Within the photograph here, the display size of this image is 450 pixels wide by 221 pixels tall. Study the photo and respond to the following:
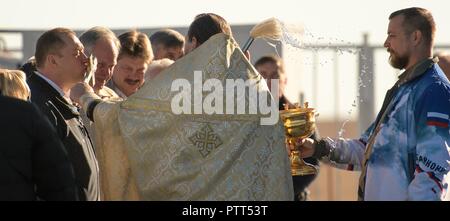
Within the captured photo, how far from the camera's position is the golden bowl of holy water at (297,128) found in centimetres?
872

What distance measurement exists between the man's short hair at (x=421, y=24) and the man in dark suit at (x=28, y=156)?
8.09 feet

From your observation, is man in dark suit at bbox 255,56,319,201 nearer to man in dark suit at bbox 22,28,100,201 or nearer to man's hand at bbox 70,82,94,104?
man's hand at bbox 70,82,94,104

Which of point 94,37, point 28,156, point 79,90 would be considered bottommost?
point 28,156

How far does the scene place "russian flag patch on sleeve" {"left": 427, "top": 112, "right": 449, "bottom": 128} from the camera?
26.9 ft

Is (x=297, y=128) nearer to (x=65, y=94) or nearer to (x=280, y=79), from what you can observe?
(x=65, y=94)

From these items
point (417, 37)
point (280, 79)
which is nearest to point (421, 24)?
point (417, 37)

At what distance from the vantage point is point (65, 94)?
833cm

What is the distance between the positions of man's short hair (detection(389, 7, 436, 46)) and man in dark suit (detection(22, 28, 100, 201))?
1.98 meters

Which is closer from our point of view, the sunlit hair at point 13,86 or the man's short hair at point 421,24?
the sunlit hair at point 13,86

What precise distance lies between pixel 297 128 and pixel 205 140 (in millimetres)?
858

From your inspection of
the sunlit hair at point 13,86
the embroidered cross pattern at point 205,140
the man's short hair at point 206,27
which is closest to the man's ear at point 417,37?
the man's short hair at point 206,27

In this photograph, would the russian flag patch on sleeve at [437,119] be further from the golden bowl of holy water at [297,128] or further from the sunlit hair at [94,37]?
the sunlit hair at [94,37]

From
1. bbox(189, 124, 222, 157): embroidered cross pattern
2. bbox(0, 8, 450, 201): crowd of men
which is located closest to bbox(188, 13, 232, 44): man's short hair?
bbox(0, 8, 450, 201): crowd of men
